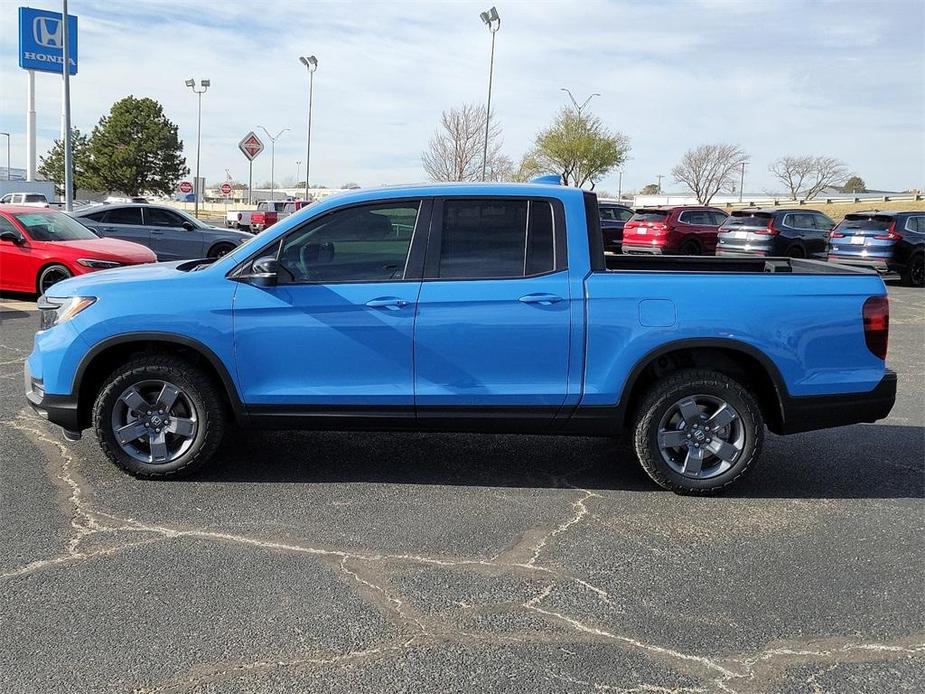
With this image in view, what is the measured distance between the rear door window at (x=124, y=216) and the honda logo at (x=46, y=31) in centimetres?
3244

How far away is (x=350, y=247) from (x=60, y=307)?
5.91 ft

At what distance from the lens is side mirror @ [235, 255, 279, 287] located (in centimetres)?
479

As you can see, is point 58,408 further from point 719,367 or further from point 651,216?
point 651,216

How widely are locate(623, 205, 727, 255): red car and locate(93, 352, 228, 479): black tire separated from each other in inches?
847

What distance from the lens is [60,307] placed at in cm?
510

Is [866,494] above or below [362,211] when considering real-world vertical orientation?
below

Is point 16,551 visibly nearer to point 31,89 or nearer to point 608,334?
point 608,334

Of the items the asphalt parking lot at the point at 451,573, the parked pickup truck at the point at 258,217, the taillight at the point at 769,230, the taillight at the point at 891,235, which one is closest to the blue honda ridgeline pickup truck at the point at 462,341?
the asphalt parking lot at the point at 451,573

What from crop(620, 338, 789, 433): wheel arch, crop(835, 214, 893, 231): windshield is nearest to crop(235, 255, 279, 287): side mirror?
crop(620, 338, 789, 433): wheel arch

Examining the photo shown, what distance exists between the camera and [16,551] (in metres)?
4.02

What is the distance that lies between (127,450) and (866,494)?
4.43m

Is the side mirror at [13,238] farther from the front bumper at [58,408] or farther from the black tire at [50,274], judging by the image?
the front bumper at [58,408]

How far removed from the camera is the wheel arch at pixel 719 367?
15.8 feet

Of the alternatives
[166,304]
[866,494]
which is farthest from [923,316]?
[166,304]
